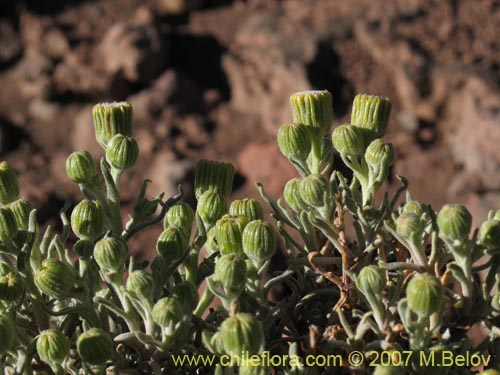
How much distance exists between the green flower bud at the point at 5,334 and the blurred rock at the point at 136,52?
16.3 feet

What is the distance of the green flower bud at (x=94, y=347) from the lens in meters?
1.41

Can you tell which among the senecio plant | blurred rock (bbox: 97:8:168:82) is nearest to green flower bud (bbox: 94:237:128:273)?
the senecio plant

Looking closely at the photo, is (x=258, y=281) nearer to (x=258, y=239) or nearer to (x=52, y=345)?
(x=258, y=239)

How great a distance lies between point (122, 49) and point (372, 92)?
2003 mm

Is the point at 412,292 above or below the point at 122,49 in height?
below

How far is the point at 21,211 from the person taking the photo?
66.4 inches

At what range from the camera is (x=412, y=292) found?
137cm

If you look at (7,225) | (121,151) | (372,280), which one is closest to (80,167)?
(121,151)

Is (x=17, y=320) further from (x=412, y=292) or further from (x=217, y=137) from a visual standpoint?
(x=217, y=137)

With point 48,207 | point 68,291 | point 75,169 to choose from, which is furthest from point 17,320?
point 48,207

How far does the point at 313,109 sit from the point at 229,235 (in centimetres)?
37

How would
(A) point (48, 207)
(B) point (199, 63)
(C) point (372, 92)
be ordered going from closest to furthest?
1. (A) point (48, 207)
2. (C) point (372, 92)
3. (B) point (199, 63)

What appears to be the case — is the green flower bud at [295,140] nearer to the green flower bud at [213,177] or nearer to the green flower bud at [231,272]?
the green flower bud at [213,177]

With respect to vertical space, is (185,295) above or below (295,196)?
below
